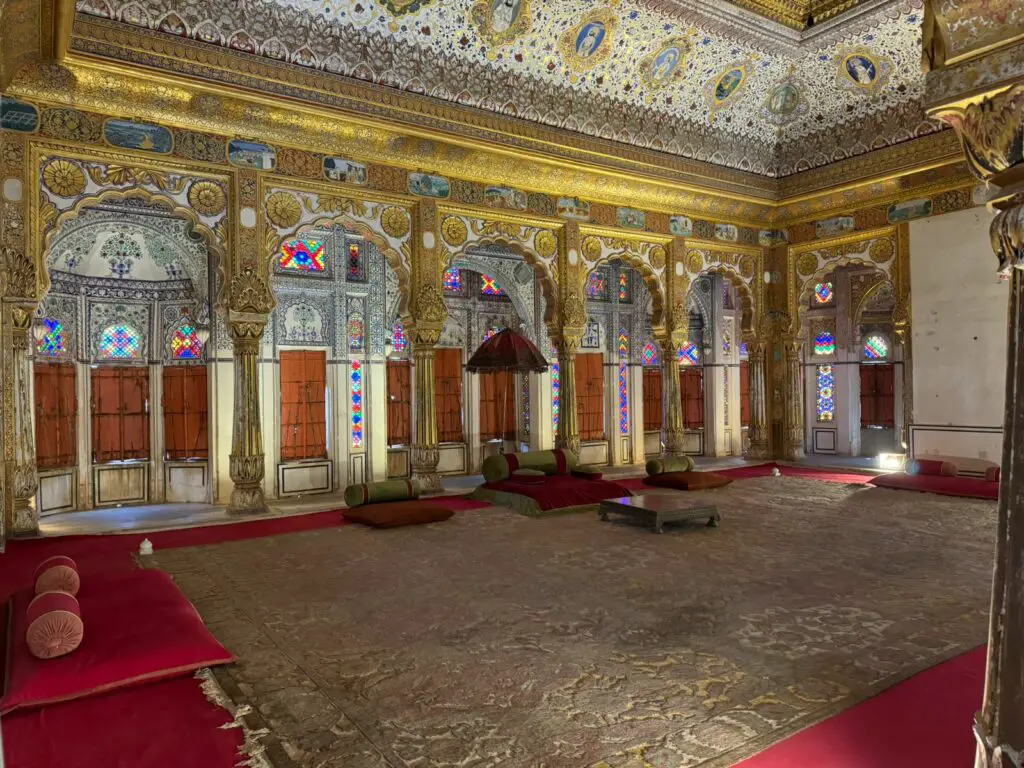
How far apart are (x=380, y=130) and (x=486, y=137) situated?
62.3 inches

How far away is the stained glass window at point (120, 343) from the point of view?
10234 millimetres

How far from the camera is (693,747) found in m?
3.00

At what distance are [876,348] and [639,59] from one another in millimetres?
9353

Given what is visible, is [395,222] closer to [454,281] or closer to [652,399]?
[454,281]

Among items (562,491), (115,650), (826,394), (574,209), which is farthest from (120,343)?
(826,394)

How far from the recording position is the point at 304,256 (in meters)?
11.4

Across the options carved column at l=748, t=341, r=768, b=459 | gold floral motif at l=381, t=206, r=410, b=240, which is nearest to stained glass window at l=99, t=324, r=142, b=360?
gold floral motif at l=381, t=206, r=410, b=240

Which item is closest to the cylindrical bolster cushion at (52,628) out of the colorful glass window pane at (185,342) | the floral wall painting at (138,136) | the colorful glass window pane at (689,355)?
the floral wall painting at (138,136)

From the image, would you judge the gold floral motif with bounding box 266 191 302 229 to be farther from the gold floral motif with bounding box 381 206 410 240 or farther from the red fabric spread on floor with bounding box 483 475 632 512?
the red fabric spread on floor with bounding box 483 475 632 512

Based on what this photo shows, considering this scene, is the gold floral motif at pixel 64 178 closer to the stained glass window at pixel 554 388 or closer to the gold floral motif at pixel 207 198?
the gold floral motif at pixel 207 198

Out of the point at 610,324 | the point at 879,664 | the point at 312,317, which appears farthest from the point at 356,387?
the point at 879,664

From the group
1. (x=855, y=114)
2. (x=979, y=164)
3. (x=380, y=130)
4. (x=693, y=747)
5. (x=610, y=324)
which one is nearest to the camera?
(x=979, y=164)

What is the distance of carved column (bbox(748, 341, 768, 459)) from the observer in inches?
572

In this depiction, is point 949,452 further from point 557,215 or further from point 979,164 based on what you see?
point 979,164
